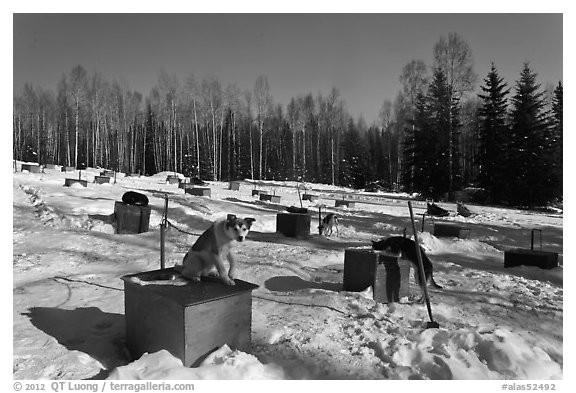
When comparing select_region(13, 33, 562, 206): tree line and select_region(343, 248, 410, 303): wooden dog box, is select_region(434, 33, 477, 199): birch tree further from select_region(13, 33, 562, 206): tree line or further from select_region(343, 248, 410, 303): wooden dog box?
select_region(343, 248, 410, 303): wooden dog box

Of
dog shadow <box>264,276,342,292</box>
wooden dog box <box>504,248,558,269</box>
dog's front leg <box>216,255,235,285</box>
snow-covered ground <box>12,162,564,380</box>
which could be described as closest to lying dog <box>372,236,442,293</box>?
snow-covered ground <box>12,162,564,380</box>

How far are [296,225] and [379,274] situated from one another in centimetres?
442

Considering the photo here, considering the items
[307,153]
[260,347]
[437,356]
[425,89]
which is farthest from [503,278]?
[307,153]

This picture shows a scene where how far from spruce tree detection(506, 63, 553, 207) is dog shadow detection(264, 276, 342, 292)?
18.3 meters

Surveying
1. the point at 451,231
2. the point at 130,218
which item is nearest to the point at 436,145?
the point at 451,231

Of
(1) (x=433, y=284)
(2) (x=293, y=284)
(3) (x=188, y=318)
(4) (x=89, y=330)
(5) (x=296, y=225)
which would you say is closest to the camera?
(3) (x=188, y=318)

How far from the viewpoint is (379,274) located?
480cm

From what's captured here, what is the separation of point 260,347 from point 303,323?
633mm

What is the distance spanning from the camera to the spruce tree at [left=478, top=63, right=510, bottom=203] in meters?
20.7

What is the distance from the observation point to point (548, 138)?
782 inches

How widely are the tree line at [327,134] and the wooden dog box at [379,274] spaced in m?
17.7

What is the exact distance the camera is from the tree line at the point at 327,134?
2102 cm

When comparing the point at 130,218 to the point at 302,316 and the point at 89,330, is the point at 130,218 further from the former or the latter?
the point at 302,316
